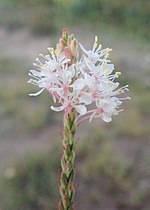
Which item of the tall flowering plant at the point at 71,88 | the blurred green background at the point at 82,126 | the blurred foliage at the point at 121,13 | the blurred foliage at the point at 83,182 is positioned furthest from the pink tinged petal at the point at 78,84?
the blurred foliage at the point at 121,13

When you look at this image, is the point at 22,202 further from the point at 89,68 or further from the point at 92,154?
the point at 89,68

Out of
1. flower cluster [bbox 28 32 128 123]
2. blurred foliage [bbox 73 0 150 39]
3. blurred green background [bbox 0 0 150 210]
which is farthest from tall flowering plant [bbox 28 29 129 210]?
blurred foliage [bbox 73 0 150 39]

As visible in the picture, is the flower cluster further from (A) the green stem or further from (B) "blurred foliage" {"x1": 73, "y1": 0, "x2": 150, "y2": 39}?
(B) "blurred foliage" {"x1": 73, "y1": 0, "x2": 150, "y2": 39}

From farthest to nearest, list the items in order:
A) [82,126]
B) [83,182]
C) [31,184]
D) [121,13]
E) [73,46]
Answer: [121,13], [82,126], [83,182], [31,184], [73,46]

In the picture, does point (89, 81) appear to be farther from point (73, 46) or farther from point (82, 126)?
point (82, 126)

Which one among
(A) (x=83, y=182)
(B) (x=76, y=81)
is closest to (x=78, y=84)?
(B) (x=76, y=81)

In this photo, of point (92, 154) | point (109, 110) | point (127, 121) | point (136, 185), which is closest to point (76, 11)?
point (127, 121)
